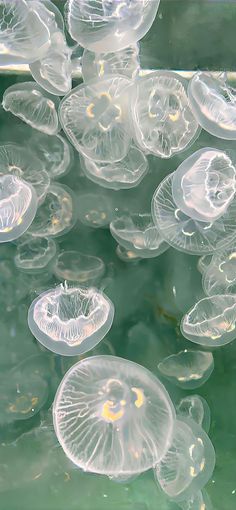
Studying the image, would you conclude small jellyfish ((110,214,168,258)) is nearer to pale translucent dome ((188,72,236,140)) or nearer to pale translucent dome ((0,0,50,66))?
pale translucent dome ((188,72,236,140))

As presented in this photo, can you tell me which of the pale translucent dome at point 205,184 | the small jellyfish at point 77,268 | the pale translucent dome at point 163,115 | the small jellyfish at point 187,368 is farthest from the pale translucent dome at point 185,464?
the pale translucent dome at point 163,115

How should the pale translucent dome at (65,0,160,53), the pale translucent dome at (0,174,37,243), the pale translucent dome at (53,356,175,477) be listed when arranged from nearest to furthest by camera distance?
the pale translucent dome at (53,356,175,477) < the pale translucent dome at (65,0,160,53) < the pale translucent dome at (0,174,37,243)

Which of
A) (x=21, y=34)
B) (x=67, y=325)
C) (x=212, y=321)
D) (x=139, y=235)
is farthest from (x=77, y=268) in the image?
(x=21, y=34)

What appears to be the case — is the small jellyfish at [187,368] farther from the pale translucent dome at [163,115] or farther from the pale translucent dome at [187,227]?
the pale translucent dome at [163,115]

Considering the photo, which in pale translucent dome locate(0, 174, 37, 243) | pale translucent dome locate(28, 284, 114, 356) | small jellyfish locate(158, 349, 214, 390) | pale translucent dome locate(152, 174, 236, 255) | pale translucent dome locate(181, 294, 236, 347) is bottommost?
small jellyfish locate(158, 349, 214, 390)

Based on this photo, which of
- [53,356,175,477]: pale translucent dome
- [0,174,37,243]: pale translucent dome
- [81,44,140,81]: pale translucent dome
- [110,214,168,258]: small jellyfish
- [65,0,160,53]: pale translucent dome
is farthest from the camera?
[110,214,168,258]: small jellyfish

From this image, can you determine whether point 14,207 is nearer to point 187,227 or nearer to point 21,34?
point 21,34

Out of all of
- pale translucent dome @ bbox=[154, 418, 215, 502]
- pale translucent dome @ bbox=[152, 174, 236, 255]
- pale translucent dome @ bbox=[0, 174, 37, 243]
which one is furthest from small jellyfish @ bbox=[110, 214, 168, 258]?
pale translucent dome @ bbox=[154, 418, 215, 502]
